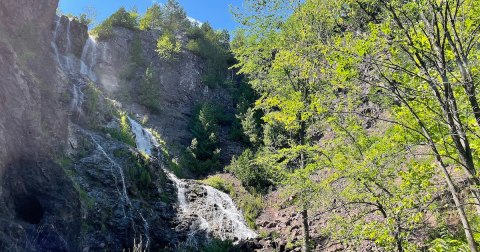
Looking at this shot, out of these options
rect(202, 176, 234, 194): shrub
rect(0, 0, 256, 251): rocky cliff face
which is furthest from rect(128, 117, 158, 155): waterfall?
rect(202, 176, 234, 194): shrub

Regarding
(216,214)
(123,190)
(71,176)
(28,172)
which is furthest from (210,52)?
(28,172)

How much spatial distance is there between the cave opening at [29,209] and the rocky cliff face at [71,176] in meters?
0.03

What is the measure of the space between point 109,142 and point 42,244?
8750 millimetres

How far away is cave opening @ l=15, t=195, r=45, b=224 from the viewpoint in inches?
461

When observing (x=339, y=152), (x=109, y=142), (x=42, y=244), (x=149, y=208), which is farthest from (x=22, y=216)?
(x=339, y=152)

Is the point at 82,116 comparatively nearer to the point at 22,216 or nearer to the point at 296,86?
the point at 22,216

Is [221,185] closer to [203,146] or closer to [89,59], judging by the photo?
[203,146]

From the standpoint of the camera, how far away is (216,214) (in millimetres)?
18781

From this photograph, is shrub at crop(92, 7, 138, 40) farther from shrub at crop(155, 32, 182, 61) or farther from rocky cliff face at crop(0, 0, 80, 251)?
rocky cliff face at crop(0, 0, 80, 251)

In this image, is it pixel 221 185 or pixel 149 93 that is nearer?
pixel 221 185

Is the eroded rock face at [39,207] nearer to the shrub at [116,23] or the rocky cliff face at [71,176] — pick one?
the rocky cliff face at [71,176]

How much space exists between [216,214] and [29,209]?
8.73m

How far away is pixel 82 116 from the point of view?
68.1 feet

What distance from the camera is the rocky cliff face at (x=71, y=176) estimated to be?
38.7 feet
